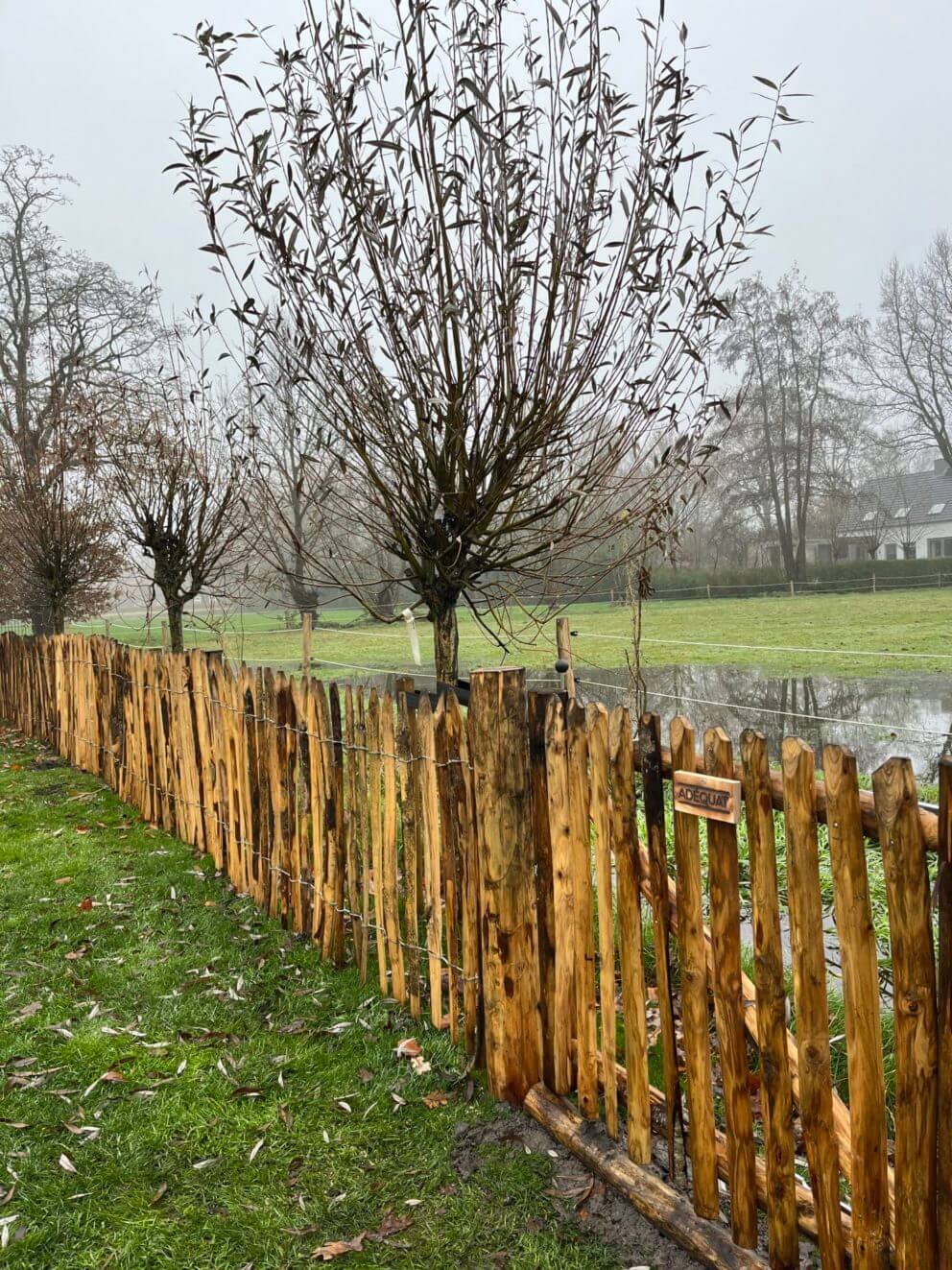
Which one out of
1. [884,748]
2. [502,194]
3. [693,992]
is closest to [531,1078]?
[693,992]

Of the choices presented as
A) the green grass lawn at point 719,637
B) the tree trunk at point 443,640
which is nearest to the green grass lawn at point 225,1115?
the tree trunk at point 443,640

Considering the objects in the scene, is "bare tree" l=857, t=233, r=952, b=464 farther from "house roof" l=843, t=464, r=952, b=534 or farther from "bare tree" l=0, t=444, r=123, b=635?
"bare tree" l=0, t=444, r=123, b=635

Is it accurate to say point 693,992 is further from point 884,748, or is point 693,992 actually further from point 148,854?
point 884,748

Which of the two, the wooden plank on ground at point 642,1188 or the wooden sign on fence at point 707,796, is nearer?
the wooden sign on fence at point 707,796

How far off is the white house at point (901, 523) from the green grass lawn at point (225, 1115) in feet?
118

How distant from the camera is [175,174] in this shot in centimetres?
364

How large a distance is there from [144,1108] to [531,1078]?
53.4 inches

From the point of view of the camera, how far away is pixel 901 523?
3844 cm

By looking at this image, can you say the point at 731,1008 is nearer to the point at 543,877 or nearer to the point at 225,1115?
the point at 543,877

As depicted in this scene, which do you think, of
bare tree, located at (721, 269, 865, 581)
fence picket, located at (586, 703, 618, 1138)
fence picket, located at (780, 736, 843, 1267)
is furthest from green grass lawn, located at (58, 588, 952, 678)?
fence picket, located at (780, 736, 843, 1267)

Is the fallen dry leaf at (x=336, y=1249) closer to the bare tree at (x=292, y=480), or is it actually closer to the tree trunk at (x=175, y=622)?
the bare tree at (x=292, y=480)

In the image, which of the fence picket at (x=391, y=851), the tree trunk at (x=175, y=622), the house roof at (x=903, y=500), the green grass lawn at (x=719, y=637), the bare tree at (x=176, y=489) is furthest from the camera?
the house roof at (x=903, y=500)

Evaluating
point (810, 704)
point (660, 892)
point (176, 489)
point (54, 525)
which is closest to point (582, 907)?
point (660, 892)

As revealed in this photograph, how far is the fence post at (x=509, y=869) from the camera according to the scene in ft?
9.49
